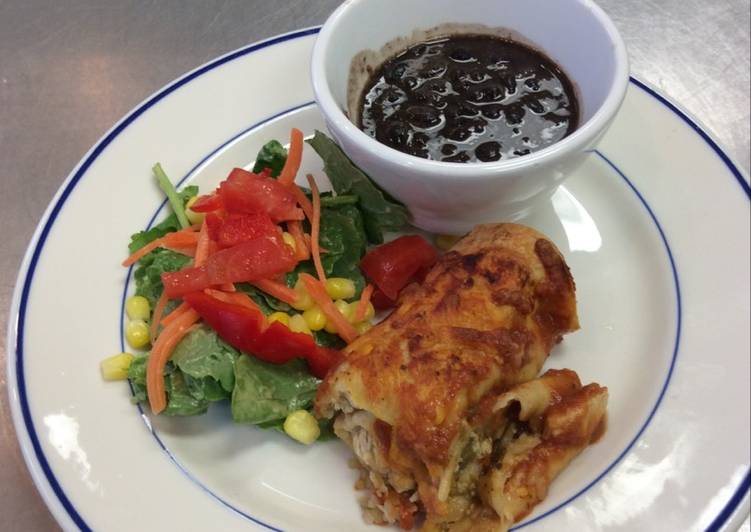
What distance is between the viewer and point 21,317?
2.64m

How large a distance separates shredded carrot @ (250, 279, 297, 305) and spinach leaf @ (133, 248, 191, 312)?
1.20ft

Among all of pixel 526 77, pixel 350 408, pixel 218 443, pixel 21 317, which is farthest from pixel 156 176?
pixel 526 77

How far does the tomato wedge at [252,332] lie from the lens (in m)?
2.57

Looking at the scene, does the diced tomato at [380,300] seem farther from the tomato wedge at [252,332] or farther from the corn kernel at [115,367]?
the corn kernel at [115,367]

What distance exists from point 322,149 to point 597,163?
4.20ft

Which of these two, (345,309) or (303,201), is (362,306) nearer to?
(345,309)

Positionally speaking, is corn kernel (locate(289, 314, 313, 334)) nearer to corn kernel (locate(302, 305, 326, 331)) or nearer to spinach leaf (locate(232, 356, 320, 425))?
corn kernel (locate(302, 305, 326, 331))

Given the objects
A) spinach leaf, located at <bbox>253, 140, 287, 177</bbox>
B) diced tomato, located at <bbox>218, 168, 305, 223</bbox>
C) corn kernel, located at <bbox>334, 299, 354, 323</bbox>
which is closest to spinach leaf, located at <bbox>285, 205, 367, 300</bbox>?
corn kernel, located at <bbox>334, 299, 354, 323</bbox>

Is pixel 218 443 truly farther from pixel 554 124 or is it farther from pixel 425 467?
pixel 554 124

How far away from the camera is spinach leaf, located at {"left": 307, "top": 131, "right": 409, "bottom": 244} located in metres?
2.95

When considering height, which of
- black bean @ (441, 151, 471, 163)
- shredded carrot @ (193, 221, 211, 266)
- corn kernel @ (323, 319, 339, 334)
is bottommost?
corn kernel @ (323, 319, 339, 334)

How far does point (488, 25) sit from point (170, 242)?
5.71 ft

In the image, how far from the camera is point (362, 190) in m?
2.97

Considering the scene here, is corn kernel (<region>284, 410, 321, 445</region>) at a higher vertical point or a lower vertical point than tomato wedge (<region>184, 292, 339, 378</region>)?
lower
